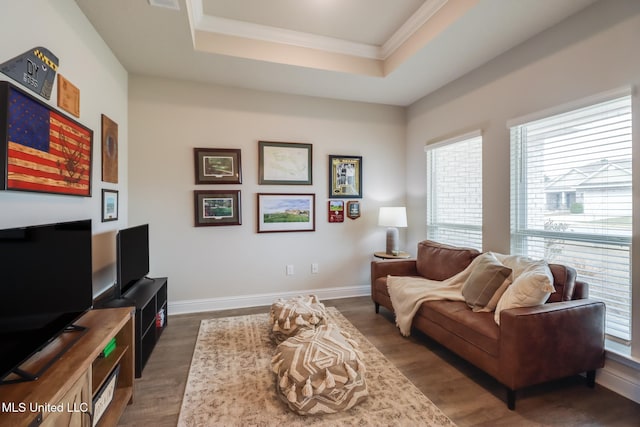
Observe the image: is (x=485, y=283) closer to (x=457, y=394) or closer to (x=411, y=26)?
(x=457, y=394)

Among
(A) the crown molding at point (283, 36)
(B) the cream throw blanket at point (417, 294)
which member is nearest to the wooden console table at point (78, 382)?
(B) the cream throw blanket at point (417, 294)

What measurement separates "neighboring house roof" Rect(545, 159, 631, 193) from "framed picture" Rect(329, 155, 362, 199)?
2.14 m

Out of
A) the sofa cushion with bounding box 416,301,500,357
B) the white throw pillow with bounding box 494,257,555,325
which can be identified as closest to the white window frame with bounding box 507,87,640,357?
the white throw pillow with bounding box 494,257,555,325

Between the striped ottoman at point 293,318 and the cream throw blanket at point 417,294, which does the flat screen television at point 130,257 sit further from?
the cream throw blanket at point 417,294

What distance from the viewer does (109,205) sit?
265 cm

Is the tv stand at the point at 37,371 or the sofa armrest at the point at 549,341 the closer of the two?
the tv stand at the point at 37,371

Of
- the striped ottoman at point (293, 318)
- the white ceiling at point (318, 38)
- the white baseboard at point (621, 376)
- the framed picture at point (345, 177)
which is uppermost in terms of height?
the white ceiling at point (318, 38)

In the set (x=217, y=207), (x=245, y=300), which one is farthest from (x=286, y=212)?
(x=245, y=300)

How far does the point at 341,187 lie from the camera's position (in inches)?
157

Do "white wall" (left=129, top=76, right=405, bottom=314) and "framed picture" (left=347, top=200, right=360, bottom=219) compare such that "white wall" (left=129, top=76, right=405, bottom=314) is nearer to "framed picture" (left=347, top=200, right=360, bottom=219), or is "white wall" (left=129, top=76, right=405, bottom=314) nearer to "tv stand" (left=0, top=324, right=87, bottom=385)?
"framed picture" (left=347, top=200, right=360, bottom=219)

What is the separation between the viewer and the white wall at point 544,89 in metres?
1.90

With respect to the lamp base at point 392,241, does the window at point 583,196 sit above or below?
above

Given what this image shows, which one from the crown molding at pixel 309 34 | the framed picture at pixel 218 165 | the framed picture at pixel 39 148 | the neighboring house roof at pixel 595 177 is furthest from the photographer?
the framed picture at pixel 218 165

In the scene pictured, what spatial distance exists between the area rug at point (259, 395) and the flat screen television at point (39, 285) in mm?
894
